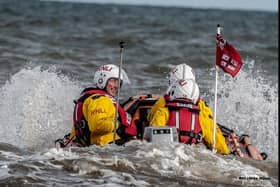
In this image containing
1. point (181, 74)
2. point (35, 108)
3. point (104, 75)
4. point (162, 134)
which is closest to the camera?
point (162, 134)

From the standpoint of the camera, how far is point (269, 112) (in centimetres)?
1396

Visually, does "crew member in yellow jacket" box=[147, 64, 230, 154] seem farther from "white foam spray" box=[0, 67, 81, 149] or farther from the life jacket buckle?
"white foam spray" box=[0, 67, 81, 149]

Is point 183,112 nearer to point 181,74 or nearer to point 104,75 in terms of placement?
point 181,74

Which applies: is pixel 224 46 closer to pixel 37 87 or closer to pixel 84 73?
pixel 37 87

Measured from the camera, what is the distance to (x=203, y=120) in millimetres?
10055

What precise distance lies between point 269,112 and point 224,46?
4.17 m

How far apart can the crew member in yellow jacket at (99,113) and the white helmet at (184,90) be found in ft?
2.26

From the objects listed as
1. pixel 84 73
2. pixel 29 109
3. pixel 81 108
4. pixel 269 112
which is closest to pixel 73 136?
pixel 81 108

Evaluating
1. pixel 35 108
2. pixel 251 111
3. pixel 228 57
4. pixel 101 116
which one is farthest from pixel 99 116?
pixel 251 111

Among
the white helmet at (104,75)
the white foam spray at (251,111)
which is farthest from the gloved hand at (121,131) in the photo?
the white foam spray at (251,111)

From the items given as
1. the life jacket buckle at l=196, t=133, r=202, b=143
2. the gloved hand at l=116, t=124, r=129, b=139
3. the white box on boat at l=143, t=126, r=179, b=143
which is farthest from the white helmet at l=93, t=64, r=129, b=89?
the life jacket buckle at l=196, t=133, r=202, b=143

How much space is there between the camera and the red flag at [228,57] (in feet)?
32.8

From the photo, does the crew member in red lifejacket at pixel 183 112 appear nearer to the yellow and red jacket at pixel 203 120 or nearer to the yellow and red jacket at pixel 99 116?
the yellow and red jacket at pixel 203 120

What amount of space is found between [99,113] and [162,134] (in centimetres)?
88
